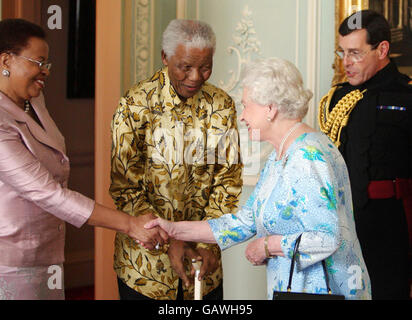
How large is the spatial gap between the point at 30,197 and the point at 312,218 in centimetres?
88

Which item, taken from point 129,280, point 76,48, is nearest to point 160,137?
point 129,280

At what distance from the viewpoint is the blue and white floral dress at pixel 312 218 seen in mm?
1698

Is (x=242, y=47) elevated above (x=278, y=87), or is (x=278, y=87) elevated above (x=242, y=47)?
(x=242, y=47)

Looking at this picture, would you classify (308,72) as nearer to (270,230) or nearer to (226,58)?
(226,58)

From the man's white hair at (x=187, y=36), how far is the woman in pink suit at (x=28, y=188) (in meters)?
0.46

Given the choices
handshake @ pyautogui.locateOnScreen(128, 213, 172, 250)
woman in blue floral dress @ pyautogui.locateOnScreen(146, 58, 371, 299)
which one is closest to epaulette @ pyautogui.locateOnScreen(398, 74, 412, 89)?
woman in blue floral dress @ pyautogui.locateOnScreen(146, 58, 371, 299)

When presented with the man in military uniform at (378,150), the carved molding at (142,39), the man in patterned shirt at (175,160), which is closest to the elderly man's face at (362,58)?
the man in military uniform at (378,150)

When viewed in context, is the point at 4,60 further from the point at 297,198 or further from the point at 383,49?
the point at 383,49

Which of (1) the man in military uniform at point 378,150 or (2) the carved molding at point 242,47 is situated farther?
(2) the carved molding at point 242,47

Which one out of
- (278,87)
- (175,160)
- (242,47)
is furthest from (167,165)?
(242,47)

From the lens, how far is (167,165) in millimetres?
2260

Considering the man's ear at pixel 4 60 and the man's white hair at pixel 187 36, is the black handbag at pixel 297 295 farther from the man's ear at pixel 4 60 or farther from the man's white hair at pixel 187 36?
the man's ear at pixel 4 60

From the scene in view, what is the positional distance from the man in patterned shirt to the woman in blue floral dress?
1.18 feet
